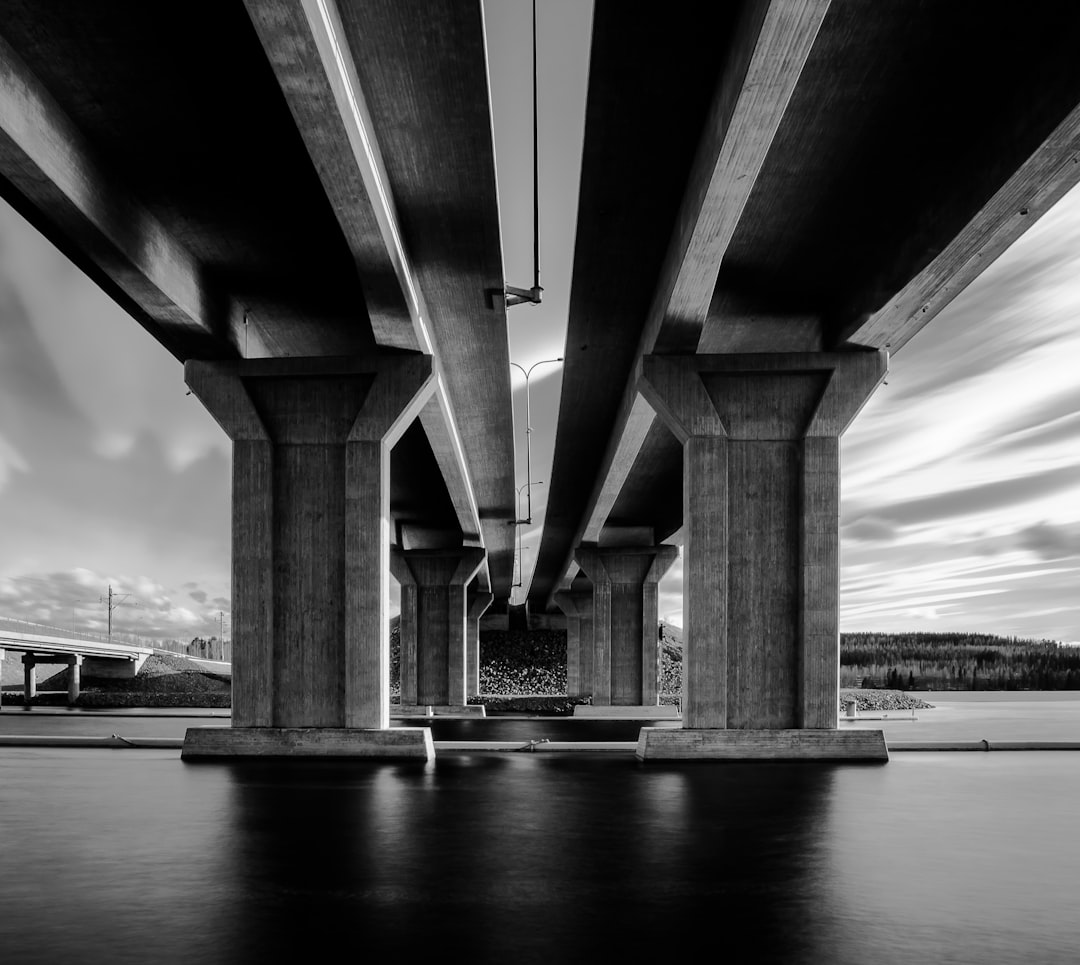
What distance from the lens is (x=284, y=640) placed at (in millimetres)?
21734

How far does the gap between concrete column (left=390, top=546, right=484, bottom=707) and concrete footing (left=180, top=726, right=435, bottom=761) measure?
31.8 metres

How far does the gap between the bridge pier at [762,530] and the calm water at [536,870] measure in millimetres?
5112

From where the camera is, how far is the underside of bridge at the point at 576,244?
12922 mm

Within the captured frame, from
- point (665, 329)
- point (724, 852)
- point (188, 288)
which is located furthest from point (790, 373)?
point (724, 852)

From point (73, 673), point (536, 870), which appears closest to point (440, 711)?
point (73, 673)

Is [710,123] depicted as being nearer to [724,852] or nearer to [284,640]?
[724,852]

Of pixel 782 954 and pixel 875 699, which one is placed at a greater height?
pixel 782 954

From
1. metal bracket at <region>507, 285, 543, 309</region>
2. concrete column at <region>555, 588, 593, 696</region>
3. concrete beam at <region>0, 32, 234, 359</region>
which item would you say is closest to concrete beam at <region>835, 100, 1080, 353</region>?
metal bracket at <region>507, 285, 543, 309</region>

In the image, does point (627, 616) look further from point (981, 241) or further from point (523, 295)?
point (981, 241)

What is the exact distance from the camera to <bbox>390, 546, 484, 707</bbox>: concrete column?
2090 inches

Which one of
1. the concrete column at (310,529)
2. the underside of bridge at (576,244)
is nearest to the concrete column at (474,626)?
the underside of bridge at (576,244)

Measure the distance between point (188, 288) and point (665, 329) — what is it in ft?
30.4

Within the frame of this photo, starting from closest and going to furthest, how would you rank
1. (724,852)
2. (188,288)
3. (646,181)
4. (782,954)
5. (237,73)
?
1. (782,954)
2. (724,852)
3. (237,73)
4. (646,181)
5. (188,288)

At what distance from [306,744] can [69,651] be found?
60.0 metres
